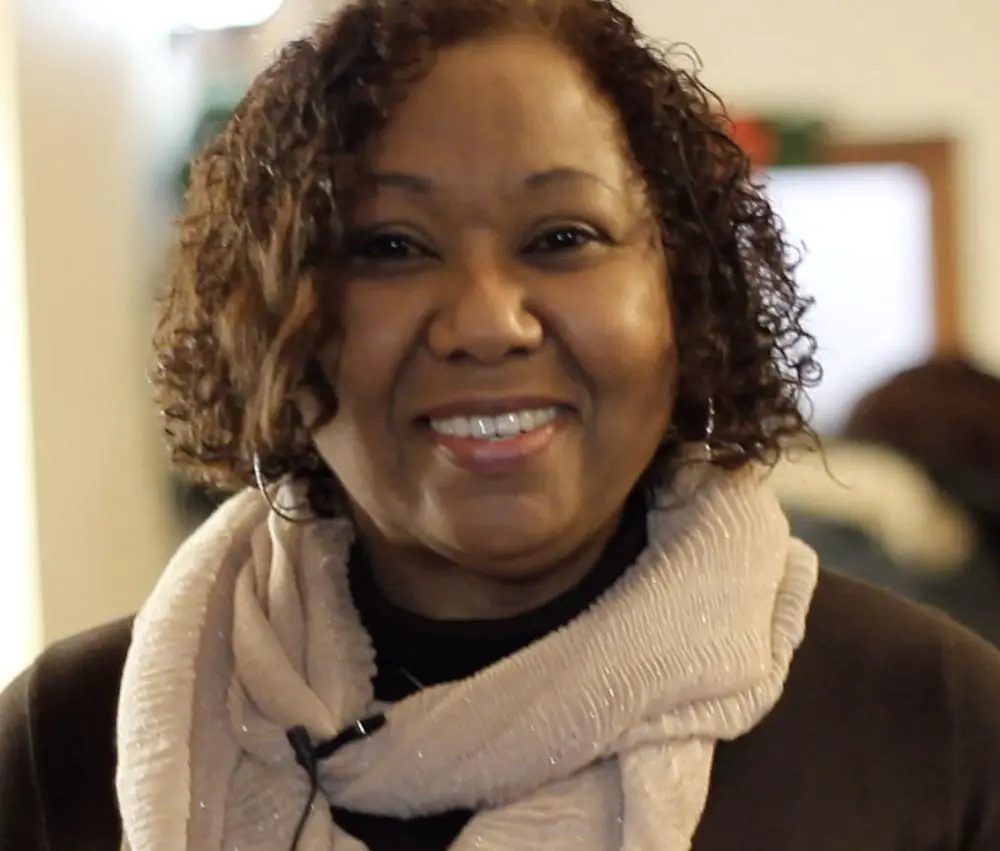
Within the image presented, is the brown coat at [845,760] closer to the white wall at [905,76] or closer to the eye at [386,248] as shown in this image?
A: the eye at [386,248]

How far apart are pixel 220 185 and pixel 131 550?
1.15 m

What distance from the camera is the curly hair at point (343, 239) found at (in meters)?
0.85

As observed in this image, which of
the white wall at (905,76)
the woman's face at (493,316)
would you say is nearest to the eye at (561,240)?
the woman's face at (493,316)

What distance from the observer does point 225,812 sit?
889mm

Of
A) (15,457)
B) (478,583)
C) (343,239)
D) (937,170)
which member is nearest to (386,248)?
(343,239)

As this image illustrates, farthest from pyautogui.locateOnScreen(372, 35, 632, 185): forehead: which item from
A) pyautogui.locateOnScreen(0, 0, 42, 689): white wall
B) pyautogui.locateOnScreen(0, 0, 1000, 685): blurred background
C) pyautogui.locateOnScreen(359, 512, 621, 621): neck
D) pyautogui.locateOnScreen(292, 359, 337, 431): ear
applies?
pyautogui.locateOnScreen(0, 0, 42, 689): white wall

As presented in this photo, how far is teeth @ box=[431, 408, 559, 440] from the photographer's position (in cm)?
82

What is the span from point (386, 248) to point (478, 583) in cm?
24

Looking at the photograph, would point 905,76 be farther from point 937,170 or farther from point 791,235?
point 791,235

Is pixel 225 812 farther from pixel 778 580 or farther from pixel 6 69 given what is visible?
pixel 6 69

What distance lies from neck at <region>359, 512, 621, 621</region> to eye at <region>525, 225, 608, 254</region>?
8.1 inches

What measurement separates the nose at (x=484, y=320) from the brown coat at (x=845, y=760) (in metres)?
0.30

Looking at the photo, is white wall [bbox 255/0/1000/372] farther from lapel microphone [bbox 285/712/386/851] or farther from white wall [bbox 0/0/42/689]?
lapel microphone [bbox 285/712/386/851]

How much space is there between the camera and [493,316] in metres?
0.79
